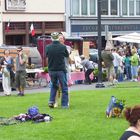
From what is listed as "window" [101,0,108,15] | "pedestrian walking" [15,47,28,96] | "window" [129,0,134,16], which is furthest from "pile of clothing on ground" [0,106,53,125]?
"window" [129,0,134,16]

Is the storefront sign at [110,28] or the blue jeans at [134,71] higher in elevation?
the storefront sign at [110,28]

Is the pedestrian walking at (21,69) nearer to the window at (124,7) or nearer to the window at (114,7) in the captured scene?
the window at (114,7)

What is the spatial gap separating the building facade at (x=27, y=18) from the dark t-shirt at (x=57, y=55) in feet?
89.3

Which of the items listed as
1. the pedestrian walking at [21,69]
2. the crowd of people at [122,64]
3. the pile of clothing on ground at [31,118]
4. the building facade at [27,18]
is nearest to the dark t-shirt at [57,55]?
the pile of clothing on ground at [31,118]

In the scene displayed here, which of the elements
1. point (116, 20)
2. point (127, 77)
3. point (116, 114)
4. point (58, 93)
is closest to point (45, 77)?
point (127, 77)

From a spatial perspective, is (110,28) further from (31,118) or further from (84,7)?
(31,118)

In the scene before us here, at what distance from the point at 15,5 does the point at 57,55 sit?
2883 cm

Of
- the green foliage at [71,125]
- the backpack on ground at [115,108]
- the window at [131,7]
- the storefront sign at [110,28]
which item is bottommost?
the green foliage at [71,125]

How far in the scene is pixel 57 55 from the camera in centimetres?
1553

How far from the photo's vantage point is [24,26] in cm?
4491

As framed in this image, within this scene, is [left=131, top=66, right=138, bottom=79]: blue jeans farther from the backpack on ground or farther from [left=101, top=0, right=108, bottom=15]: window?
[left=101, top=0, right=108, bottom=15]: window

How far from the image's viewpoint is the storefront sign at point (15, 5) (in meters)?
43.2

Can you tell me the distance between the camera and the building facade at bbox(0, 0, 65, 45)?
43.2 meters

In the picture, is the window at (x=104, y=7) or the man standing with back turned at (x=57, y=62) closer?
the man standing with back turned at (x=57, y=62)
